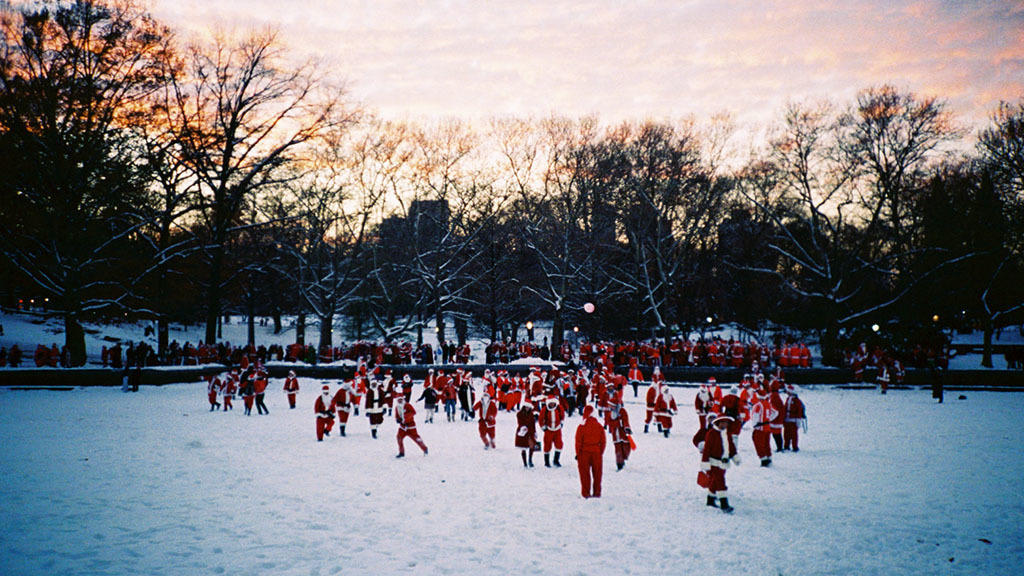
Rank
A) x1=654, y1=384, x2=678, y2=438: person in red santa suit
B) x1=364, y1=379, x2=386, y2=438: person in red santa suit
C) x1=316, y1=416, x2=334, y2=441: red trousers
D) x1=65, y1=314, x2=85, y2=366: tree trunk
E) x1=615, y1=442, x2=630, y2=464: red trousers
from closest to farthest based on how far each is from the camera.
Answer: x1=615, y1=442, x2=630, y2=464: red trousers, x1=316, y1=416, x2=334, y2=441: red trousers, x1=364, y1=379, x2=386, y2=438: person in red santa suit, x1=654, y1=384, x2=678, y2=438: person in red santa suit, x1=65, y1=314, x2=85, y2=366: tree trunk

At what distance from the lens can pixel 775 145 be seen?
118 feet

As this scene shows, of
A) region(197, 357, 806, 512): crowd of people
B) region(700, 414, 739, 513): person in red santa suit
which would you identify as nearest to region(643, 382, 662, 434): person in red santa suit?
region(197, 357, 806, 512): crowd of people

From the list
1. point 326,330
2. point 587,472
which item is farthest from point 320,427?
point 326,330

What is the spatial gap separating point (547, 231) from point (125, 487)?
3425cm

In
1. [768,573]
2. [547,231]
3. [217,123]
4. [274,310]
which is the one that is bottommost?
[768,573]

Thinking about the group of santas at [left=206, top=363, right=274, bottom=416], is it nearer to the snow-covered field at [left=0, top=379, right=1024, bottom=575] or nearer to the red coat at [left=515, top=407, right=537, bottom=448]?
the snow-covered field at [left=0, top=379, right=1024, bottom=575]

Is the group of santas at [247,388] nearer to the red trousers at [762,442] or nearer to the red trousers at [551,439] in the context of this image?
the red trousers at [551,439]

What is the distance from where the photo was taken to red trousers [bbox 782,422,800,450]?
14.0 metres

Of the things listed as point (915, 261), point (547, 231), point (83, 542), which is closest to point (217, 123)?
point (547, 231)

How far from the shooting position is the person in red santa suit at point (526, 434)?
1248 centimetres

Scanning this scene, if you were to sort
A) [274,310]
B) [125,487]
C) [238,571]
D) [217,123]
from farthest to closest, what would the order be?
[274,310] → [217,123] → [125,487] → [238,571]

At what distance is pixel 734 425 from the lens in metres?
10.9

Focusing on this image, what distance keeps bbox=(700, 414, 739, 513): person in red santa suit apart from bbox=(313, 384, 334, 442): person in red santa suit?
992 centimetres

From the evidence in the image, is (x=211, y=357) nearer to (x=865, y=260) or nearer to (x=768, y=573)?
(x=768, y=573)
